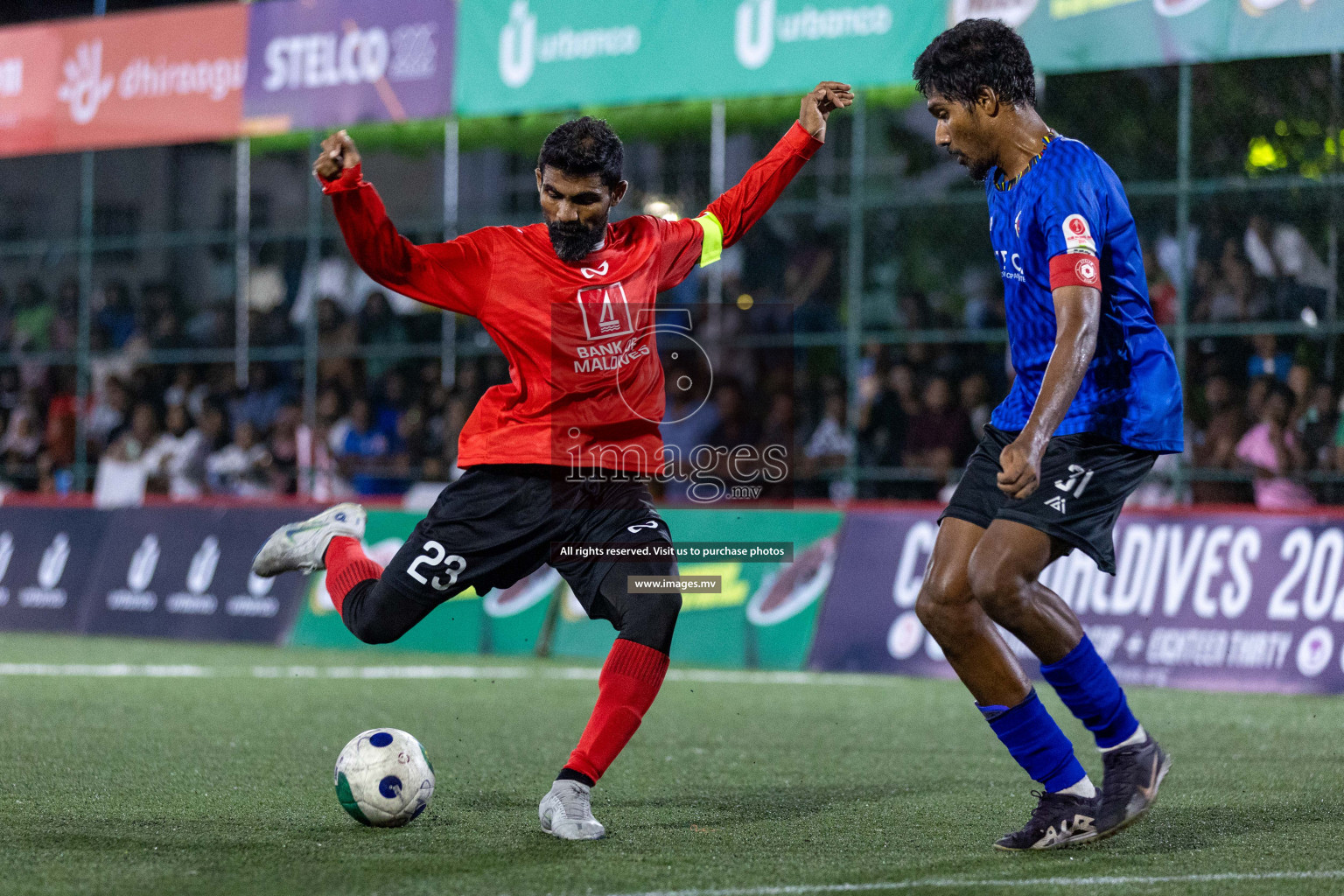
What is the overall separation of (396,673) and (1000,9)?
238 inches

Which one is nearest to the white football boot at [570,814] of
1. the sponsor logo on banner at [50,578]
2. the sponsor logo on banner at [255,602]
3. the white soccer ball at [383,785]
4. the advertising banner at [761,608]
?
the white soccer ball at [383,785]

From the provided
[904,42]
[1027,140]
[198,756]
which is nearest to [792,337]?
[904,42]

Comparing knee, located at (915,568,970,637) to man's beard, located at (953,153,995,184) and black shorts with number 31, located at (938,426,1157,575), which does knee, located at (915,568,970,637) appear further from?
man's beard, located at (953,153,995,184)

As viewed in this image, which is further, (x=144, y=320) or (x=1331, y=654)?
(x=144, y=320)

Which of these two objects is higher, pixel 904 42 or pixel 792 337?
pixel 904 42

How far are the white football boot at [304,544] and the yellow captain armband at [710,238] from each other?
157cm

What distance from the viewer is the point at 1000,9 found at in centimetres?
1194

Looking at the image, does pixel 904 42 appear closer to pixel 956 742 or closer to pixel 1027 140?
pixel 956 742

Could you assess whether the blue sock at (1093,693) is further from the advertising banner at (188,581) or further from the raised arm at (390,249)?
the advertising banner at (188,581)

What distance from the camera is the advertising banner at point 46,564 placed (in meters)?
14.3

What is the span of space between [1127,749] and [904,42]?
805cm

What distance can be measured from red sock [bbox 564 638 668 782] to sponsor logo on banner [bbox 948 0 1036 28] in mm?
7559

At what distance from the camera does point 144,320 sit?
19125mm

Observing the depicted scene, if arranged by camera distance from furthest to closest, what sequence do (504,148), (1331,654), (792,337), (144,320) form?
(144,320), (504,148), (792,337), (1331,654)
